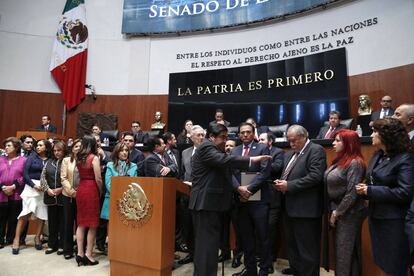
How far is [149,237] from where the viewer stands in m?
2.69

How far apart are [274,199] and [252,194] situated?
1.94 feet

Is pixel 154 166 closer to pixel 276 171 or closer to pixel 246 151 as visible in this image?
pixel 246 151

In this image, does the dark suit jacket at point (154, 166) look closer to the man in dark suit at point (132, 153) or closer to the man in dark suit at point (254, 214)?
the man in dark suit at point (132, 153)

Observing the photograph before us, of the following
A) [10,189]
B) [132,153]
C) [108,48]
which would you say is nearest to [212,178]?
[132,153]

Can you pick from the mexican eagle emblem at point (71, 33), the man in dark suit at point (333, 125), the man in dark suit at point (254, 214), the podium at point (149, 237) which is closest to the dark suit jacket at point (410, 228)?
the man in dark suit at point (254, 214)

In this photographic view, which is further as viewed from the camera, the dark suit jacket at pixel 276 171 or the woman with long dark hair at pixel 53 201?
the woman with long dark hair at pixel 53 201

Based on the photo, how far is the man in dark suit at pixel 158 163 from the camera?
322 centimetres

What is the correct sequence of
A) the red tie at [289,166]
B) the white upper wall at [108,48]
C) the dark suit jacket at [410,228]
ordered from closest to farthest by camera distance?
the dark suit jacket at [410,228]
the red tie at [289,166]
the white upper wall at [108,48]

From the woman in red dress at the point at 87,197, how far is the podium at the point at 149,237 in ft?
1.74

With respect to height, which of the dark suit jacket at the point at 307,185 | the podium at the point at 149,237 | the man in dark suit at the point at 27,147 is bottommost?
the podium at the point at 149,237

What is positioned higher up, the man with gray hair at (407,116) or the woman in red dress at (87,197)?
the man with gray hair at (407,116)

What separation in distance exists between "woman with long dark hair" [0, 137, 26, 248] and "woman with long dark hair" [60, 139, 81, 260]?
2.76 ft

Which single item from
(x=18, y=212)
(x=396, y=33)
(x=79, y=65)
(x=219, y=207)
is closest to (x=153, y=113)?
(x=79, y=65)

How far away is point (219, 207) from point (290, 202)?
56 cm
